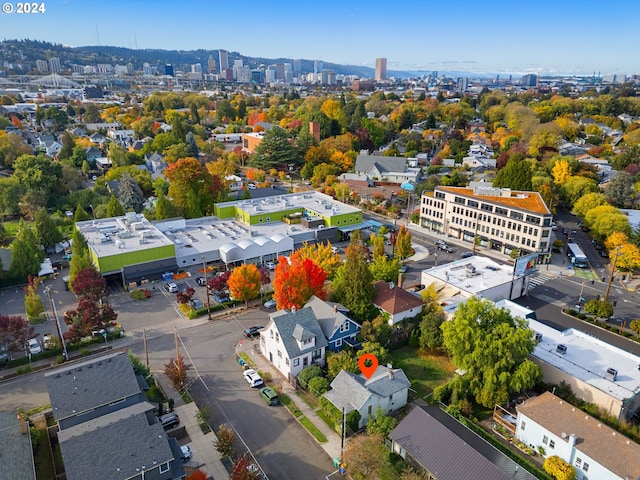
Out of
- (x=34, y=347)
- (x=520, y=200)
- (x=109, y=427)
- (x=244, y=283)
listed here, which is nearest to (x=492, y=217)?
(x=520, y=200)

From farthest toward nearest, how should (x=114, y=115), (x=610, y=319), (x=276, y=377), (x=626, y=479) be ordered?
1. (x=114, y=115)
2. (x=610, y=319)
3. (x=276, y=377)
4. (x=626, y=479)

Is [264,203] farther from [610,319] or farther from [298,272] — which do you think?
[610,319]

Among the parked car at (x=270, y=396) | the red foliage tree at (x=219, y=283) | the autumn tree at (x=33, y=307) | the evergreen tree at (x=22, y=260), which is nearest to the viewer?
the parked car at (x=270, y=396)

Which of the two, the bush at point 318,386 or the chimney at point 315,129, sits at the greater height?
the chimney at point 315,129

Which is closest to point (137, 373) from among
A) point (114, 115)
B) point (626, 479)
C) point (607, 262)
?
point (626, 479)

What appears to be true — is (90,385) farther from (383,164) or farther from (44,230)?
(383,164)

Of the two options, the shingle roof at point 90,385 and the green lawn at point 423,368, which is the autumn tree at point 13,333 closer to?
the shingle roof at point 90,385

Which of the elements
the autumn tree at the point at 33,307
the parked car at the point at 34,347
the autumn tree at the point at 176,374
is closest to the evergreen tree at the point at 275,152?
the autumn tree at the point at 33,307
